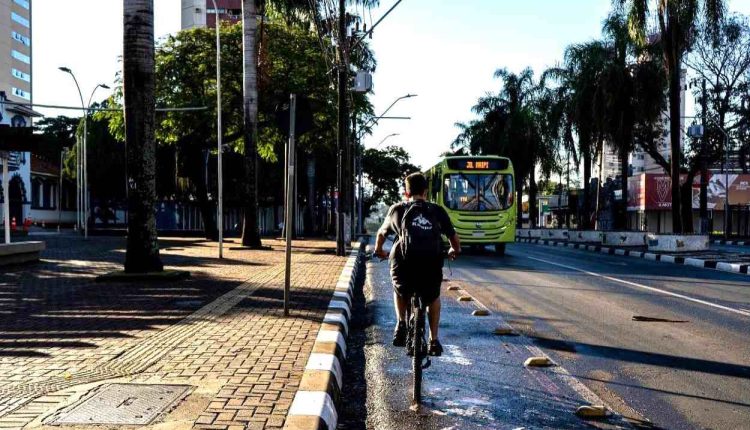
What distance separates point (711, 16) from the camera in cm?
2467

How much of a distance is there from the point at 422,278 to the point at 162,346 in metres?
2.74

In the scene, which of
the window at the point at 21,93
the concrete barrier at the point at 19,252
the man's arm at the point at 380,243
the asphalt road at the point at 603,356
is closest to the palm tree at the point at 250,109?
the concrete barrier at the point at 19,252

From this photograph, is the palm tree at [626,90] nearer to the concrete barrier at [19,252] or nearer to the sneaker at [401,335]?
the concrete barrier at [19,252]

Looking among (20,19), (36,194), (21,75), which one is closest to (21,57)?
(21,75)

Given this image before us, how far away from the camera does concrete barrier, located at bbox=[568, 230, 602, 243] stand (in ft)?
126

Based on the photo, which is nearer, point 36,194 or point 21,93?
point 36,194

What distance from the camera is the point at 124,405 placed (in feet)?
15.3

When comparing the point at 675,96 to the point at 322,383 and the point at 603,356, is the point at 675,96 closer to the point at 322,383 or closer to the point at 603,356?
the point at 603,356

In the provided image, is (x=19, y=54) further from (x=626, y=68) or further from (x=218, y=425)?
(x=218, y=425)

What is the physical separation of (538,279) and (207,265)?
7901 mm

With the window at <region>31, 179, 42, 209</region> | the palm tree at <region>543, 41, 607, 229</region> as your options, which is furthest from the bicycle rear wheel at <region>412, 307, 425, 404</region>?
the window at <region>31, 179, 42, 209</region>

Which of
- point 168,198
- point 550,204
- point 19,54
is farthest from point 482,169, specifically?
point 19,54

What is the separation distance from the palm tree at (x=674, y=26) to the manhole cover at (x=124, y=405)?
24.5 m

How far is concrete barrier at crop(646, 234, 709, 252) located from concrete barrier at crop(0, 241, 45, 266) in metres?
21.4
